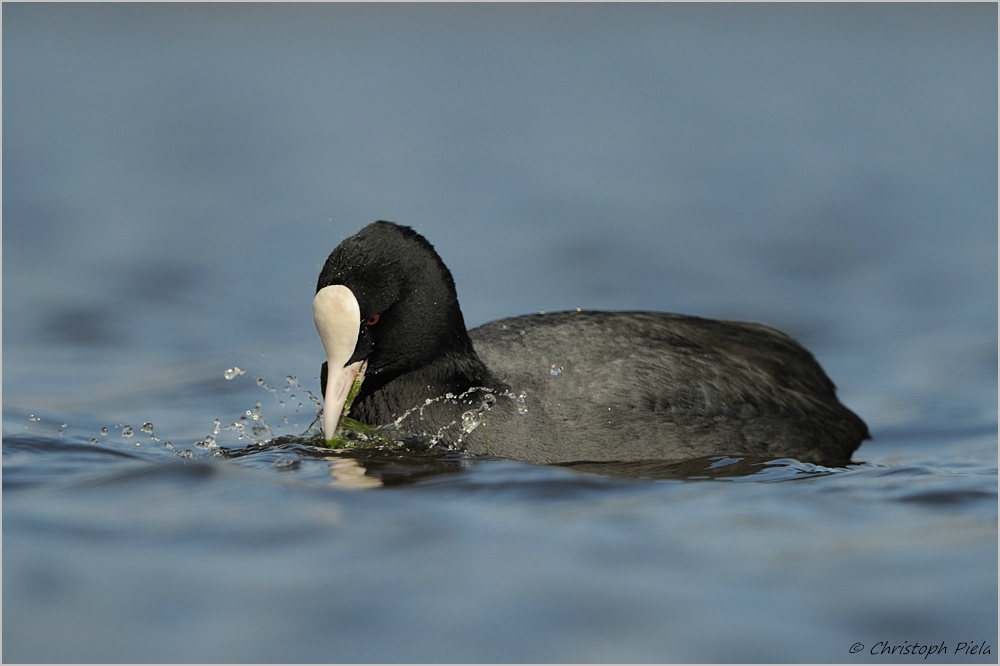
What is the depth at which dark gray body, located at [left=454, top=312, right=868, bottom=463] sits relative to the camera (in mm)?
5297

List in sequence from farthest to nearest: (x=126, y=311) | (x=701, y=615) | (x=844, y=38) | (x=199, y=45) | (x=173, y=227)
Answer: (x=844, y=38)
(x=199, y=45)
(x=173, y=227)
(x=126, y=311)
(x=701, y=615)

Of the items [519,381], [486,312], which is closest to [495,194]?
[486,312]

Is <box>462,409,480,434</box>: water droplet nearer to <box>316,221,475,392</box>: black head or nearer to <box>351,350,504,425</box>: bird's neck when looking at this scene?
<box>351,350,504,425</box>: bird's neck

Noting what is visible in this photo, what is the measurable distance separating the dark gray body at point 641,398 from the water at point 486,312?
0.19 m

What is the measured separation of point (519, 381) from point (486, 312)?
3.15 meters

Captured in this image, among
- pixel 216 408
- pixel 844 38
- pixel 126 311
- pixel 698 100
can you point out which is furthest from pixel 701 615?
pixel 844 38

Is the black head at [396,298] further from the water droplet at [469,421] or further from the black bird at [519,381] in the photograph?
the water droplet at [469,421]

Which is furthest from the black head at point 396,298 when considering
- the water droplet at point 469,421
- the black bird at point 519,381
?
the water droplet at point 469,421

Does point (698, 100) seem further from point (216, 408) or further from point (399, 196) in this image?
point (216, 408)

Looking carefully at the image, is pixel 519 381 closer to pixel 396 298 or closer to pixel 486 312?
pixel 396 298

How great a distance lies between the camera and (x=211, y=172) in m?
11.9

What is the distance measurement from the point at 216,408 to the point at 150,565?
2.36m

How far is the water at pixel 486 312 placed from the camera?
12.8ft

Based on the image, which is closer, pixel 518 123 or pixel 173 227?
pixel 173 227
